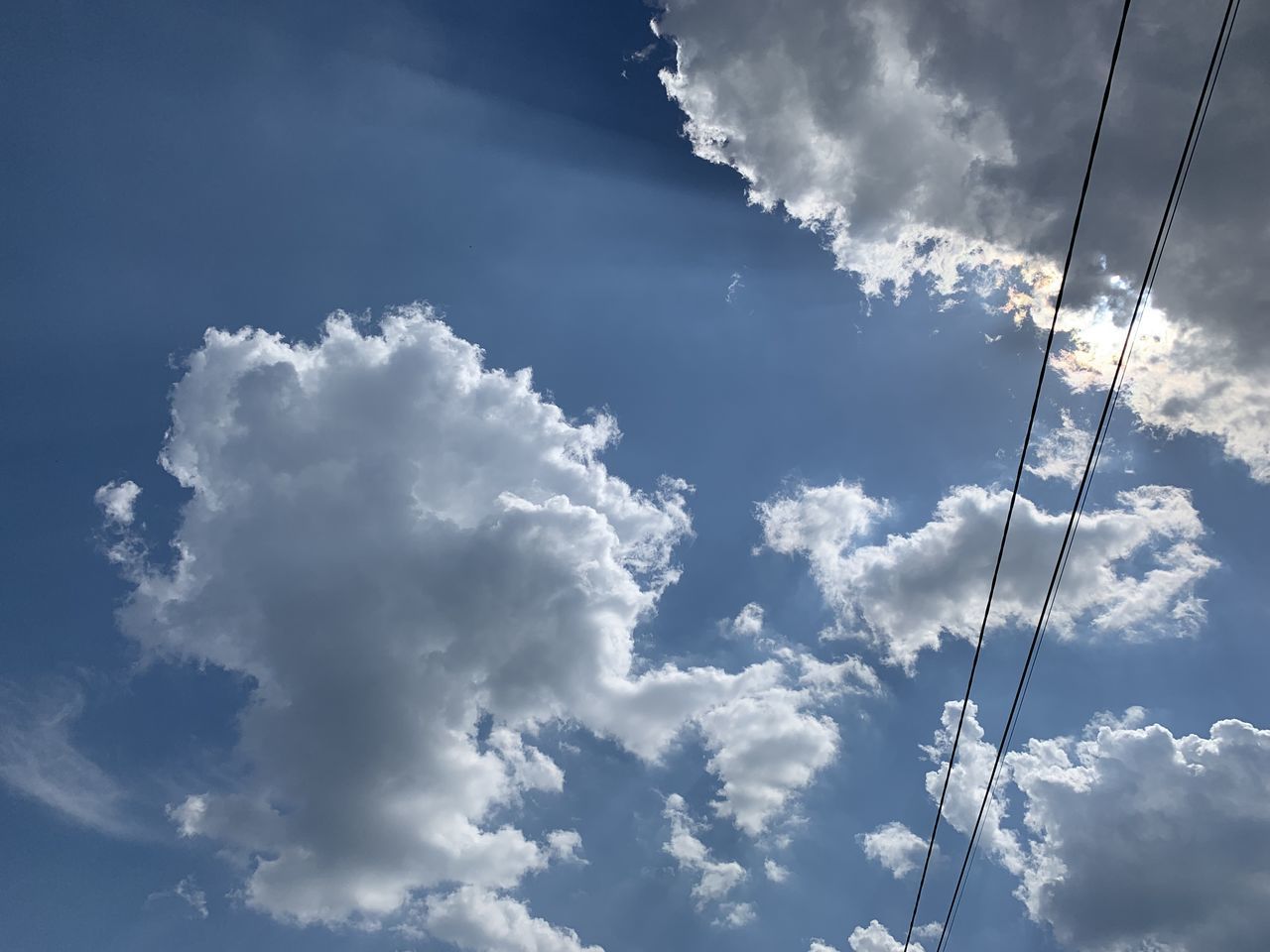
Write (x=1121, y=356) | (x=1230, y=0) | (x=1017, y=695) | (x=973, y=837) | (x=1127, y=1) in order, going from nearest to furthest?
(x=1127, y=1) → (x=1230, y=0) → (x=1121, y=356) → (x=1017, y=695) → (x=973, y=837)

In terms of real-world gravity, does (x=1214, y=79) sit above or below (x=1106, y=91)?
above

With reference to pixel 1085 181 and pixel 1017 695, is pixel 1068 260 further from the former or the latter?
pixel 1017 695

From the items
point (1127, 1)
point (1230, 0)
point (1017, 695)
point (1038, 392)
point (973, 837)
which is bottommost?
point (973, 837)

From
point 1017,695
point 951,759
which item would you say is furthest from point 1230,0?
point 951,759

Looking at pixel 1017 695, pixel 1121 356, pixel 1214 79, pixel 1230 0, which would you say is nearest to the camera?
pixel 1230 0

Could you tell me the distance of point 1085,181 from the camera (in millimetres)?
18859

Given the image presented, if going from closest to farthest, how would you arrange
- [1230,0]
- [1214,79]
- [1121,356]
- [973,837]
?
[1230,0] → [1214,79] → [1121,356] → [973,837]

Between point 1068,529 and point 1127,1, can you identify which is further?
point 1068,529

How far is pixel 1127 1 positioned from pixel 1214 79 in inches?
219

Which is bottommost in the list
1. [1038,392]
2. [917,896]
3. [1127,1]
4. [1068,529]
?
[917,896]

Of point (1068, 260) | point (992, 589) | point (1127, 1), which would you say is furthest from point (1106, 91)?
point (992, 589)

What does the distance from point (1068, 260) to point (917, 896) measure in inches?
982

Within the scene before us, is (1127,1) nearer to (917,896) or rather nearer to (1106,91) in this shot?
(1106,91)

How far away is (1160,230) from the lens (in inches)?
856
